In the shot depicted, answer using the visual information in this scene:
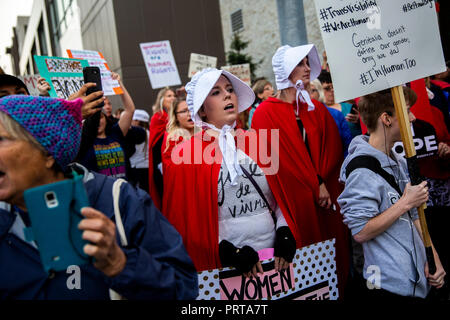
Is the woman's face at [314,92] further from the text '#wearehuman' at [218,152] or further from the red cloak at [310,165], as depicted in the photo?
the text '#wearehuman' at [218,152]

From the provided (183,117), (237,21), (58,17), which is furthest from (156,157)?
(237,21)

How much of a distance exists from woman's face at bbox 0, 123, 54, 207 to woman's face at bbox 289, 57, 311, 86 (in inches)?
109

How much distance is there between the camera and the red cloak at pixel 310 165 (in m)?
3.38

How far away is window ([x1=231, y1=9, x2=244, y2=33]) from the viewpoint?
2418cm

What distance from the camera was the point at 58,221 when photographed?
1051 millimetres

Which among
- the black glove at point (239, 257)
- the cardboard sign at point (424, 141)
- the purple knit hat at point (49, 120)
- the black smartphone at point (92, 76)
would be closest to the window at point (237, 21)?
the cardboard sign at point (424, 141)

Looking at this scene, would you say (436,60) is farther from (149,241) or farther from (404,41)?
(149,241)

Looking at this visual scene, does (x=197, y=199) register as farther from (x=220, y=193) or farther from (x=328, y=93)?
(x=328, y=93)

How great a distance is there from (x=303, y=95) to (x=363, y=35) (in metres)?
1.21

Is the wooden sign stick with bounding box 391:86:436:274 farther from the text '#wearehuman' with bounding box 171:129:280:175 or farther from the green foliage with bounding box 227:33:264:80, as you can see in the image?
the green foliage with bounding box 227:33:264:80

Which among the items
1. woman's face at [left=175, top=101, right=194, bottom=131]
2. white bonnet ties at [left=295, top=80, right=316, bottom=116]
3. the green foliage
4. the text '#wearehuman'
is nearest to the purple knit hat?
the text '#wearehuman'

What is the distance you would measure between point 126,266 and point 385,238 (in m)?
1.55

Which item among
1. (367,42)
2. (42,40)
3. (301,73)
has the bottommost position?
(367,42)

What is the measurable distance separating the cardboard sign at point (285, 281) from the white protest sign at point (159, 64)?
4.86 metres
